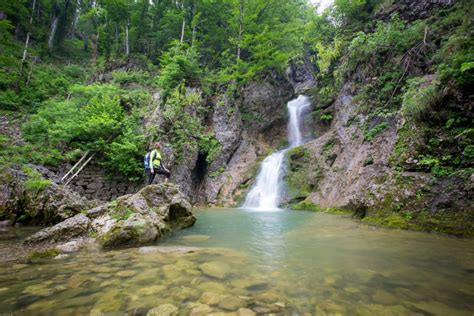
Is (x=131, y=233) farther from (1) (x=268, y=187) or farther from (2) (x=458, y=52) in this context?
(1) (x=268, y=187)

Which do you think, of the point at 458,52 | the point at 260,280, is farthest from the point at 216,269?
the point at 458,52

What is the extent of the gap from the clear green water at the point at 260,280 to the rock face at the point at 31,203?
3.20 metres

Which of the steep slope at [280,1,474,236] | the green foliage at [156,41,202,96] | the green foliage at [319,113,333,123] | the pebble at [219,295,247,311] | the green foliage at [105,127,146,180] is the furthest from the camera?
the green foliage at [319,113,333,123]

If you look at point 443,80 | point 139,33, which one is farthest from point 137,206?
point 139,33

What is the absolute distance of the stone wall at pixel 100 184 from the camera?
11766mm

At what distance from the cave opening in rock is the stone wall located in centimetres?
347

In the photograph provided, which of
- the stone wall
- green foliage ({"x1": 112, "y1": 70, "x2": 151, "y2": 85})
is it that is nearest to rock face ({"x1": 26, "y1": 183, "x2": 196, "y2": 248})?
the stone wall

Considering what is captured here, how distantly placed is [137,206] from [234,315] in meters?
3.83

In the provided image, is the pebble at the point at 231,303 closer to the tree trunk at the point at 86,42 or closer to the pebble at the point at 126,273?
the pebble at the point at 126,273

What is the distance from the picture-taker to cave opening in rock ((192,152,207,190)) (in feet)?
50.8

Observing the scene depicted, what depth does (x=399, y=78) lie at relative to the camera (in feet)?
31.6

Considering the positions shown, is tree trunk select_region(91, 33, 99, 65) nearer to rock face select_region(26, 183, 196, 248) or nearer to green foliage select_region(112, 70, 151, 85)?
green foliage select_region(112, 70, 151, 85)

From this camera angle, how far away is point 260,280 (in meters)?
2.83

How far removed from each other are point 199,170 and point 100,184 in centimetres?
576
